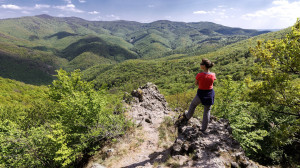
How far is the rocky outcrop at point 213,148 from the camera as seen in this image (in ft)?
25.6

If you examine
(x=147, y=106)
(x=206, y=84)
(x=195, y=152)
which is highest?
(x=206, y=84)

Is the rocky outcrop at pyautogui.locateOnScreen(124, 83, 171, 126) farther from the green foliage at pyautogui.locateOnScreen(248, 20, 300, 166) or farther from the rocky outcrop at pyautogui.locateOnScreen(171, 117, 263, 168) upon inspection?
the green foliage at pyautogui.locateOnScreen(248, 20, 300, 166)

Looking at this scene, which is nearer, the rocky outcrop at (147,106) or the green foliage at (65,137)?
the green foliage at (65,137)

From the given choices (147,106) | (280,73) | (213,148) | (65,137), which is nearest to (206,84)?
(213,148)

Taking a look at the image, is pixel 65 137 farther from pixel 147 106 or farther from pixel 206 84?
pixel 147 106

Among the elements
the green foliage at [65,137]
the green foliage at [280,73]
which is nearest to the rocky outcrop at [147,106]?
the green foliage at [65,137]

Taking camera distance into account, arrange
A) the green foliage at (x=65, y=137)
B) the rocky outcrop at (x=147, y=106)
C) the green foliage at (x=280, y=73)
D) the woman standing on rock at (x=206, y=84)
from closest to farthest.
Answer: the woman standing on rock at (x=206, y=84), the green foliage at (x=280, y=73), the green foliage at (x=65, y=137), the rocky outcrop at (x=147, y=106)

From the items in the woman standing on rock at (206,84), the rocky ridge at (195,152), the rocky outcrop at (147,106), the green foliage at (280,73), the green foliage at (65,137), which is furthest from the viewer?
the rocky outcrop at (147,106)

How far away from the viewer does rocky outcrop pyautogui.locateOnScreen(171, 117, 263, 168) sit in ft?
25.6

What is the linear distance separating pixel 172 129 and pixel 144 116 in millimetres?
5073

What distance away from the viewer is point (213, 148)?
28.2 ft

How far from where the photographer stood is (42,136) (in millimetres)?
9953

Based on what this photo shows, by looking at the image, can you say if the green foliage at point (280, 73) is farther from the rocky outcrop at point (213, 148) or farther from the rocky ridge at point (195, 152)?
the rocky outcrop at point (213, 148)

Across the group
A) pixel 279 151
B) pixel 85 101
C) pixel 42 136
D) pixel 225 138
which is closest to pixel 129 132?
pixel 85 101
